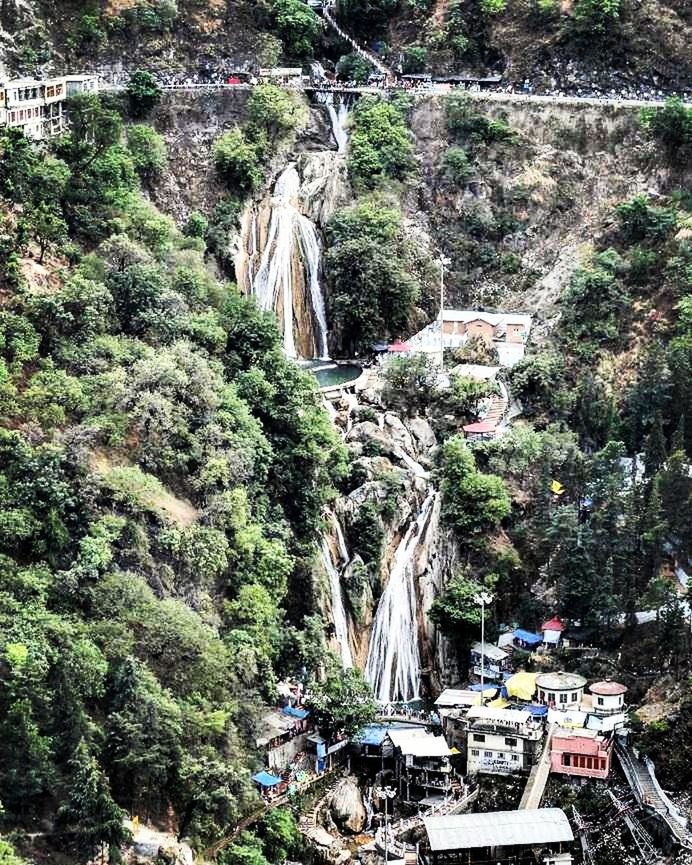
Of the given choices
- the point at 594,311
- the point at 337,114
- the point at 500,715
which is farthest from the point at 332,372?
the point at 500,715

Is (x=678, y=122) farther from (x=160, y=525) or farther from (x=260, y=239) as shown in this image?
(x=160, y=525)

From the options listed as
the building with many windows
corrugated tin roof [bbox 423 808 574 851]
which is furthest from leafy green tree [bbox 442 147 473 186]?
corrugated tin roof [bbox 423 808 574 851]

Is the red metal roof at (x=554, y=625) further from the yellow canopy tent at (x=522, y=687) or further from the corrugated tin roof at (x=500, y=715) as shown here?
the corrugated tin roof at (x=500, y=715)

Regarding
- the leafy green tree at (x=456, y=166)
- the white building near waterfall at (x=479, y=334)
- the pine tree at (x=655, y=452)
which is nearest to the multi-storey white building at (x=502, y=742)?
the pine tree at (x=655, y=452)

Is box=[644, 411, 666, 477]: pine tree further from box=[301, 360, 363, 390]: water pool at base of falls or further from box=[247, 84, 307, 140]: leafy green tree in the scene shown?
box=[247, 84, 307, 140]: leafy green tree

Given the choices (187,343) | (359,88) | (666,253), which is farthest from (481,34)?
(187,343)

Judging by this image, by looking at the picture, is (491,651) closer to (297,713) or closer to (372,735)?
(372,735)

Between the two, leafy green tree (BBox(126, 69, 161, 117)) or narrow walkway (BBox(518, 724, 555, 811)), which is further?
leafy green tree (BBox(126, 69, 161, 117))
